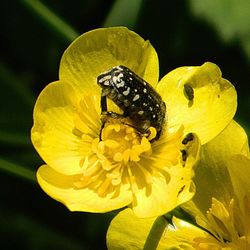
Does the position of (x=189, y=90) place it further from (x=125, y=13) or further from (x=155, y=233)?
(x=125, y=13)

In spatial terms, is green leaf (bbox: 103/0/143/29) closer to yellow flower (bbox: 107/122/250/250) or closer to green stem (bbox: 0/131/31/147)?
green stem (bbox: 0/131/31/147)

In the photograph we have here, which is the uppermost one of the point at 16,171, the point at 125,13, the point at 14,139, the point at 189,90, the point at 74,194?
the point at 189,90

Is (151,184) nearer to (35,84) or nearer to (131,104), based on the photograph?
(131,104)

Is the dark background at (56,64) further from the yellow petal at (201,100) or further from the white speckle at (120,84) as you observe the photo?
the white speckle at (120,84)

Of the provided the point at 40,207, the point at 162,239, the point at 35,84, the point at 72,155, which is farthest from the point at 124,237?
the point at 35,84

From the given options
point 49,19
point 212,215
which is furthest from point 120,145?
point 49,19
